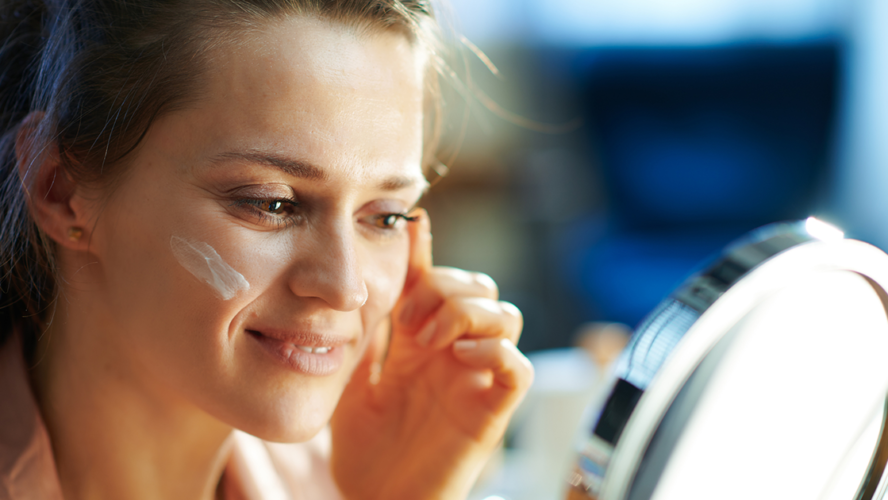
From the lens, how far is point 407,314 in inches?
33.1

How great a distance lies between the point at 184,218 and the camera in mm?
570

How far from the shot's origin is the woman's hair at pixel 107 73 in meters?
0.58

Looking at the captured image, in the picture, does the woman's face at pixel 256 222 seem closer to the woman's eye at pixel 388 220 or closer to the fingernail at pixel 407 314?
the woman's eye at pixel 388 220

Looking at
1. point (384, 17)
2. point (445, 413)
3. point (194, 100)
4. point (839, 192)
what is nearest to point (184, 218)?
point (194, 100)

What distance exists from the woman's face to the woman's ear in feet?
0.07

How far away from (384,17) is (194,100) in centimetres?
19

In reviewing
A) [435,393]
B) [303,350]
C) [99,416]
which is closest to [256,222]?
[303,350]

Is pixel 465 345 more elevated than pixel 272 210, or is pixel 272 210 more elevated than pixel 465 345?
pixel 272 210

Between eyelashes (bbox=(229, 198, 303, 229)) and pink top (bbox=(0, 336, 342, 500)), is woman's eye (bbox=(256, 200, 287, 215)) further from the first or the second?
pink top (bbox=(0, 336, 342, 500))

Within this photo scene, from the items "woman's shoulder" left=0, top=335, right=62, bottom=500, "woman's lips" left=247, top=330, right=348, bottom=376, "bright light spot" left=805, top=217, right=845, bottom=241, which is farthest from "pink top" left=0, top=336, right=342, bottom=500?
"bright light spot" left=805, top=217, right=845, bottom=241

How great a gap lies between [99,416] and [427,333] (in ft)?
1.16

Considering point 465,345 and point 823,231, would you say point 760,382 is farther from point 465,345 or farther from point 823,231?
point 465,345

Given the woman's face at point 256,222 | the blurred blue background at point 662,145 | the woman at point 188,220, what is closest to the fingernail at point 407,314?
the woman at point 188,220

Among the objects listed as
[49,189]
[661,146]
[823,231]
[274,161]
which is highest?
[823,231]
